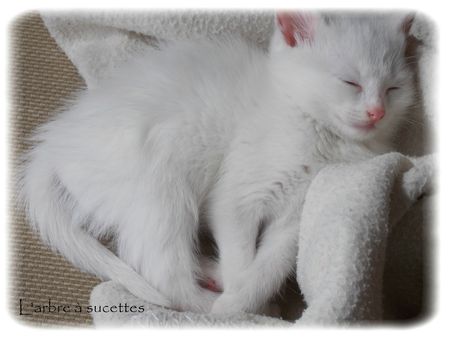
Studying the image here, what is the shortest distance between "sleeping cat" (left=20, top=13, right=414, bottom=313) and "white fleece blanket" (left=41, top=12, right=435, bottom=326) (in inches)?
2.7

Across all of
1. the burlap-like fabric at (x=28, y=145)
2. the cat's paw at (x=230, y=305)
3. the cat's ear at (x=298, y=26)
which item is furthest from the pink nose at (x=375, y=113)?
the burlap-like fabric at (x=28, y=145)

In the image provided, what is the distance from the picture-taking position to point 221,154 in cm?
118

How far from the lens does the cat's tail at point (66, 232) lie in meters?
1.13

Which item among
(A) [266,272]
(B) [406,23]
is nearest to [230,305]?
(A) [266,272]

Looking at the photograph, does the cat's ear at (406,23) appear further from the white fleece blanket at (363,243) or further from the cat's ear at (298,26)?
the cat's ear at (298,26)

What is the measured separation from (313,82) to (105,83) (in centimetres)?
47

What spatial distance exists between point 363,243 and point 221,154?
39cm

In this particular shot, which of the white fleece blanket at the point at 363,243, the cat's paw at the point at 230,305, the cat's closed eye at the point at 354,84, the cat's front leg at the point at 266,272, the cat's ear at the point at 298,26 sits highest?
the cat's ear at the point at 298,26

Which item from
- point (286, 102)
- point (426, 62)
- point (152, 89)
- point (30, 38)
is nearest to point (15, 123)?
point (30, 38)

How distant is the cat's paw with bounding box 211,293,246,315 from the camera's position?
42.6 inches

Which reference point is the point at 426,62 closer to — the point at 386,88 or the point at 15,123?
the point at 386,88

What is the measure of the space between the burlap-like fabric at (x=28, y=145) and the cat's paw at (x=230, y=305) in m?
0.30
